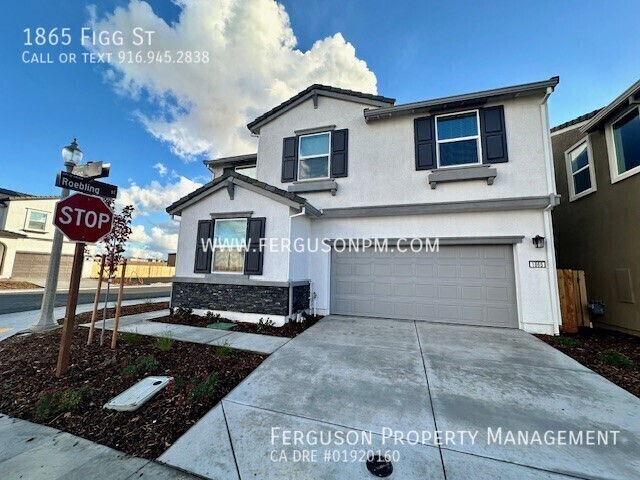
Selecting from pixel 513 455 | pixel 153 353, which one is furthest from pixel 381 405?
pixel 153 353

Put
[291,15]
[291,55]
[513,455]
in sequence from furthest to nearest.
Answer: [291,55] < [291,15] < [513,455]

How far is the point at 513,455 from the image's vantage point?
2330 millimetres

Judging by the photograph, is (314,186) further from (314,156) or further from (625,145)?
(625,145)

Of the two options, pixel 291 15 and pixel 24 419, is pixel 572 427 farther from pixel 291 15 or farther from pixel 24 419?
pixel 291 15

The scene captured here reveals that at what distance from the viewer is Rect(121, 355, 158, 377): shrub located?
3.72 m

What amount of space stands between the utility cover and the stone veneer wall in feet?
10.7

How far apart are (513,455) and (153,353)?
5.23 m

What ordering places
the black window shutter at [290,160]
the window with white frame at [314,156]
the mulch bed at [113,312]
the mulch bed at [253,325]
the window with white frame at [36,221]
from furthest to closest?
the window with white frame at [36,221], the black window shutter at [290,160], the window with white frame at [314,156], the mulch bed at [113,312], the mulch bed at [253,325]

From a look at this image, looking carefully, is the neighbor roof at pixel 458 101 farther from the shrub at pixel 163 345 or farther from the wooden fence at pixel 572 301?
the shrub at pixel 163 345

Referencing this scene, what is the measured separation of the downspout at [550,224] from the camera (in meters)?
6.34

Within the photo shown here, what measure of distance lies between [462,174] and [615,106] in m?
4.08

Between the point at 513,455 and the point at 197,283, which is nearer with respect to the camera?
the point at 513,455

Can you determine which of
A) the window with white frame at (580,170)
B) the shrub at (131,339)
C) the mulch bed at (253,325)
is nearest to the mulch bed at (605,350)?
the window with white frame at (580,170)

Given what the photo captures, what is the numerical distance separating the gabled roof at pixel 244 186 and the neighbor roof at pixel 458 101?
370cm
